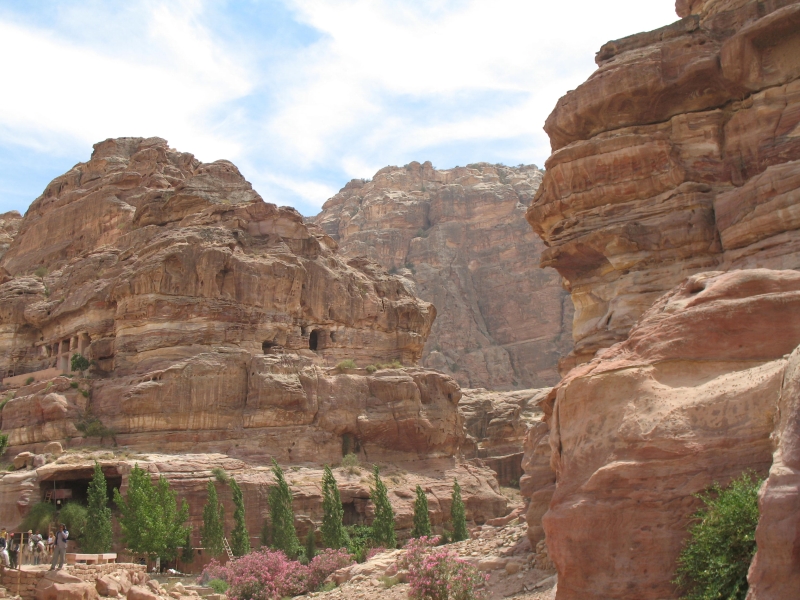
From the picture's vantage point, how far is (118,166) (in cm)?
8169

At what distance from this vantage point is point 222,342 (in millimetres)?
52781

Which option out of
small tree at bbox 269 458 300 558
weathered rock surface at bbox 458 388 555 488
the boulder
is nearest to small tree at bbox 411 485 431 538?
small tree at bbox 269 458 300 558

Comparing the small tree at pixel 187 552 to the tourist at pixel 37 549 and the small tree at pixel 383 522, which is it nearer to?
the tourist at pixel 37 549

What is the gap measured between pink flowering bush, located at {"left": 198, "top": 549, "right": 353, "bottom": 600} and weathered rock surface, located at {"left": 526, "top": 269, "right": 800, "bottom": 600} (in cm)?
1895

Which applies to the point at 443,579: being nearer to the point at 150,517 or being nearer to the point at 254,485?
the point at 150,517

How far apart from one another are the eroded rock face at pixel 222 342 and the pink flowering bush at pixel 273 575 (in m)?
14.6

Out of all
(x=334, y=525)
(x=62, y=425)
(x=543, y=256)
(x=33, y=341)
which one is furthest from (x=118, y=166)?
(x=543, y=256)

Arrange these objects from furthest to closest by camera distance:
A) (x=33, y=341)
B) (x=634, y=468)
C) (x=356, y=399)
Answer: (x=33, y=341), (x=356, y=399), (x=634, y=468)

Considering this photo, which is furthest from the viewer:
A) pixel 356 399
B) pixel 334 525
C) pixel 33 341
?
pixel 33 341

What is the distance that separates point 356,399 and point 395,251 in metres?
97.7

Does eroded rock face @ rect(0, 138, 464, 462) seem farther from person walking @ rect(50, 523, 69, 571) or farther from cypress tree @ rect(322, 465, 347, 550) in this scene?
person walking @ rect(50, 523, 69, 571)

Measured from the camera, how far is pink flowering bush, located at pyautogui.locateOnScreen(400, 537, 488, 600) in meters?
21.2

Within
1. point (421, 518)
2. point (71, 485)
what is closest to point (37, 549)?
point (71, 485)

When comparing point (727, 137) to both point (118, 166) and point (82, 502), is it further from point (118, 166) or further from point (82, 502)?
point (118, 166)
